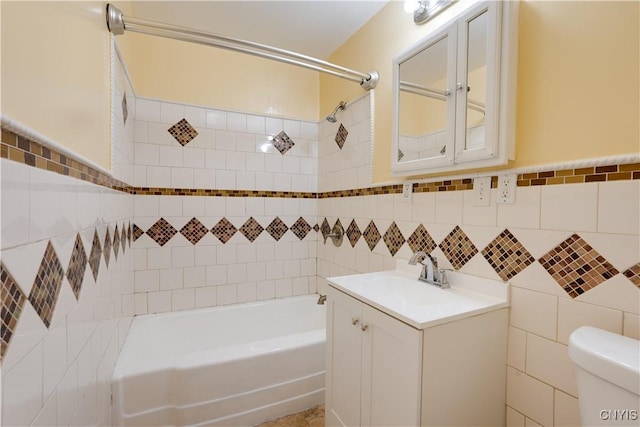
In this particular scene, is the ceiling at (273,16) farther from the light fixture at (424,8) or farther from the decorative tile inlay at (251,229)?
the decorative tile inlay at (251,229)

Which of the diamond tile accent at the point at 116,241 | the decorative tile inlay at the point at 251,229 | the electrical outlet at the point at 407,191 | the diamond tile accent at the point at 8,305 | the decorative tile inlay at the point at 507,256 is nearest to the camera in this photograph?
the diamond tile accent at the point at 8,305

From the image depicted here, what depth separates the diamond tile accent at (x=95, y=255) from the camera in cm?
97

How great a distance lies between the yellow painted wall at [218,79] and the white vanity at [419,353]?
1712mm

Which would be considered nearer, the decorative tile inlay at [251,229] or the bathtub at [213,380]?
the bathtub at [213,380]

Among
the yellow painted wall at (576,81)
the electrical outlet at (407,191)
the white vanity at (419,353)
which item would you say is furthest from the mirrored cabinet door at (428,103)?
the white vanity at (419,353)

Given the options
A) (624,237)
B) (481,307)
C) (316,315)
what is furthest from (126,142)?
(624,237)

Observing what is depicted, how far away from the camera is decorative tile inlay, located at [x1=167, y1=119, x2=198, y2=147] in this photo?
2.09 m

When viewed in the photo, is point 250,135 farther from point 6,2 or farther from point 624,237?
point 624,237

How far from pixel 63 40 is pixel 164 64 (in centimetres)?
149

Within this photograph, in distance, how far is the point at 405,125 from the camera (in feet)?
4.98

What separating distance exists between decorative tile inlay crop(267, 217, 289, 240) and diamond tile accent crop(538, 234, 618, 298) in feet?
6.01

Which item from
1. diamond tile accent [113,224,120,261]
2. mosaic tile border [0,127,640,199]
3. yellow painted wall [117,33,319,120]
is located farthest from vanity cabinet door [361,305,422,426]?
yellow painted wall [117,33,319,120]

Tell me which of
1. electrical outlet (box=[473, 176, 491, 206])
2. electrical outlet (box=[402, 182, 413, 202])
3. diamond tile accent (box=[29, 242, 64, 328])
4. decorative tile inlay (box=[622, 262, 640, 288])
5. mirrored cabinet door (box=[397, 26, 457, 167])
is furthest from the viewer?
electrical outlet (box=[402, 182, 413, 202])

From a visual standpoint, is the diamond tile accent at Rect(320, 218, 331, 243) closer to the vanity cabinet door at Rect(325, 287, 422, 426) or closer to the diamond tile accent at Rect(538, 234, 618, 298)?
the vanity cabinet door at Rect(325, 287, 422, 426)
